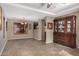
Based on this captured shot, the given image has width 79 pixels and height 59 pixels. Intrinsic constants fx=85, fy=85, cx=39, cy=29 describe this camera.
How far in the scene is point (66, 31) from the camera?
17.5ft

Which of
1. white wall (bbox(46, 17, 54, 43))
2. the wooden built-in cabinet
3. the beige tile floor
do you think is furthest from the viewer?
white wall (bbox(46, 17, 54, 43))

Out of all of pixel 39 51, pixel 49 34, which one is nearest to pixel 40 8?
pixel 39 51

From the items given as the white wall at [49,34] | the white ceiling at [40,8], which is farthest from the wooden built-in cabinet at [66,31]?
the white ceiling at [40,8]

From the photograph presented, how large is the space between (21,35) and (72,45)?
5.49 metres

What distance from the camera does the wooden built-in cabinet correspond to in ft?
16.1

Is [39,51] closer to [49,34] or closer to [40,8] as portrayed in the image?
[40,8]

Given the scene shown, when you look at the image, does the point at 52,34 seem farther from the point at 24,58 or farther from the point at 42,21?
the point at 24,58

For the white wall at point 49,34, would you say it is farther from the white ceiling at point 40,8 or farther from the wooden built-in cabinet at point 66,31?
the white ceiling at point 40,8

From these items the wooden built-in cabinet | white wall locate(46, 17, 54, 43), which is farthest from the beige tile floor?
white wall locate(46, 17, 54, 43)

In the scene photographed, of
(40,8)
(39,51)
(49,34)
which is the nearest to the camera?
(39,51)

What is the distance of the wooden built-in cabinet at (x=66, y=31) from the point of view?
491 cm

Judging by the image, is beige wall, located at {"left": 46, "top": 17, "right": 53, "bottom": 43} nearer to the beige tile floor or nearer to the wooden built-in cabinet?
the wooden built-in cabinet

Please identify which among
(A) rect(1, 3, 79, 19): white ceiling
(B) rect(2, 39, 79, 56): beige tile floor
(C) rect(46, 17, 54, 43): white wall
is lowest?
(B) rect(2, 39, 79, 56): beige tile floor

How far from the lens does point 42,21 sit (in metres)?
8.16
